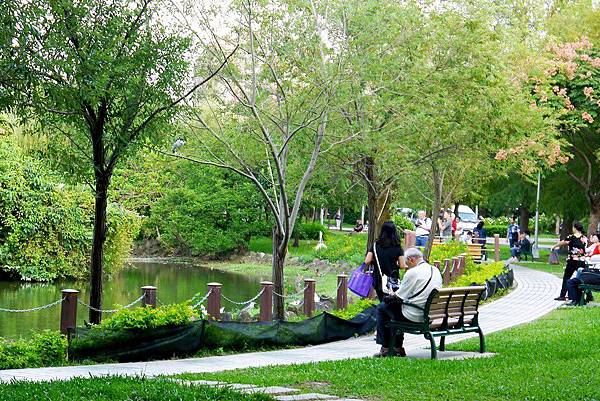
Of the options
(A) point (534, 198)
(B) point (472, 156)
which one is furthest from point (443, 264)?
(A) point (534, 198)

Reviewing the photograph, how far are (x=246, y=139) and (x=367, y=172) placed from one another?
561cm

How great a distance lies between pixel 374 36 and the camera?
642 inches

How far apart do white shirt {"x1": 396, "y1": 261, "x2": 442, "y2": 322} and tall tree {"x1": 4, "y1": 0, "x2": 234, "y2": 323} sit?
448 cm

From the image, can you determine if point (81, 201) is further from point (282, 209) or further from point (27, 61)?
point (27, 61)

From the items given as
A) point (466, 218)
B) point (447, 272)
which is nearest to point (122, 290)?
point (447, 272)

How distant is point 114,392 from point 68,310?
4971 mm

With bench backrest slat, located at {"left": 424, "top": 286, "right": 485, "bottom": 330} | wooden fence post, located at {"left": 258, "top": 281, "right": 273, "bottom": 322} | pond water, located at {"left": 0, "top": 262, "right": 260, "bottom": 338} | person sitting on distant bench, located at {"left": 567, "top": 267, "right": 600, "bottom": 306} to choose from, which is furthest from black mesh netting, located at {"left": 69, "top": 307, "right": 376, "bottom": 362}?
pond water, located at {"left": 0, "top": 262, "right": 260, "bottom": 338}

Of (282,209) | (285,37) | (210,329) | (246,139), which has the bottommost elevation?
(210,329)

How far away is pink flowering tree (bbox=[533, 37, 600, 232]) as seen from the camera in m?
31.8

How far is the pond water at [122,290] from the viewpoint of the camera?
21203mm

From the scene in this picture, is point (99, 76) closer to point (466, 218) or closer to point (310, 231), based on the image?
point (310, 231)

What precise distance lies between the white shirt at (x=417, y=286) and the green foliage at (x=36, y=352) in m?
4.38

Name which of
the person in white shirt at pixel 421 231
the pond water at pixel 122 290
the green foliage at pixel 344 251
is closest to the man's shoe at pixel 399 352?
the pond water at pixel 122 290

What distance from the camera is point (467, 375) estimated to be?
943 centimetres
